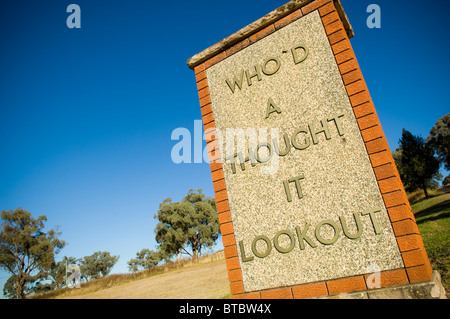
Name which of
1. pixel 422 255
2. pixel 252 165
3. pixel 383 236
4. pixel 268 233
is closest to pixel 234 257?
pixel 268 233

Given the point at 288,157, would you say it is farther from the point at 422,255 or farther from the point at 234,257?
the point at 422,255

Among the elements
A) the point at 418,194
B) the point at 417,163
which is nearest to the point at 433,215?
the point at 417,163

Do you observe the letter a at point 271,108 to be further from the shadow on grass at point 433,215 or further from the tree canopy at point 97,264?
the tree canopy at point 97,264

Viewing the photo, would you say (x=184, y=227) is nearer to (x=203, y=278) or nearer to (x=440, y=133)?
(x=203, y=278)

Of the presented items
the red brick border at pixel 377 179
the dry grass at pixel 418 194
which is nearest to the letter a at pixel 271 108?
the red brick border at pixel 377 179

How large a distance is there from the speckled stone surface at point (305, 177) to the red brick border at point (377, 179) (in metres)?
0.06

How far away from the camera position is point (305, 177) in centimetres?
289

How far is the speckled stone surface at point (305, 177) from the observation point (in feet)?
8.43

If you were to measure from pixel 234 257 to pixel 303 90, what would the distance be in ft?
7.23

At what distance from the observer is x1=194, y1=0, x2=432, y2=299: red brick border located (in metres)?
2.35

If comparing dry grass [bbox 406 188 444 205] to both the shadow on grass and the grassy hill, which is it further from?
the grassy hill

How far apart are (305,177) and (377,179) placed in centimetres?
71

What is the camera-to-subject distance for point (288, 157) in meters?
3.04

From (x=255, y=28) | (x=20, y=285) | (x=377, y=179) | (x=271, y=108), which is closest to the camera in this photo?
(x=377, y=179)
